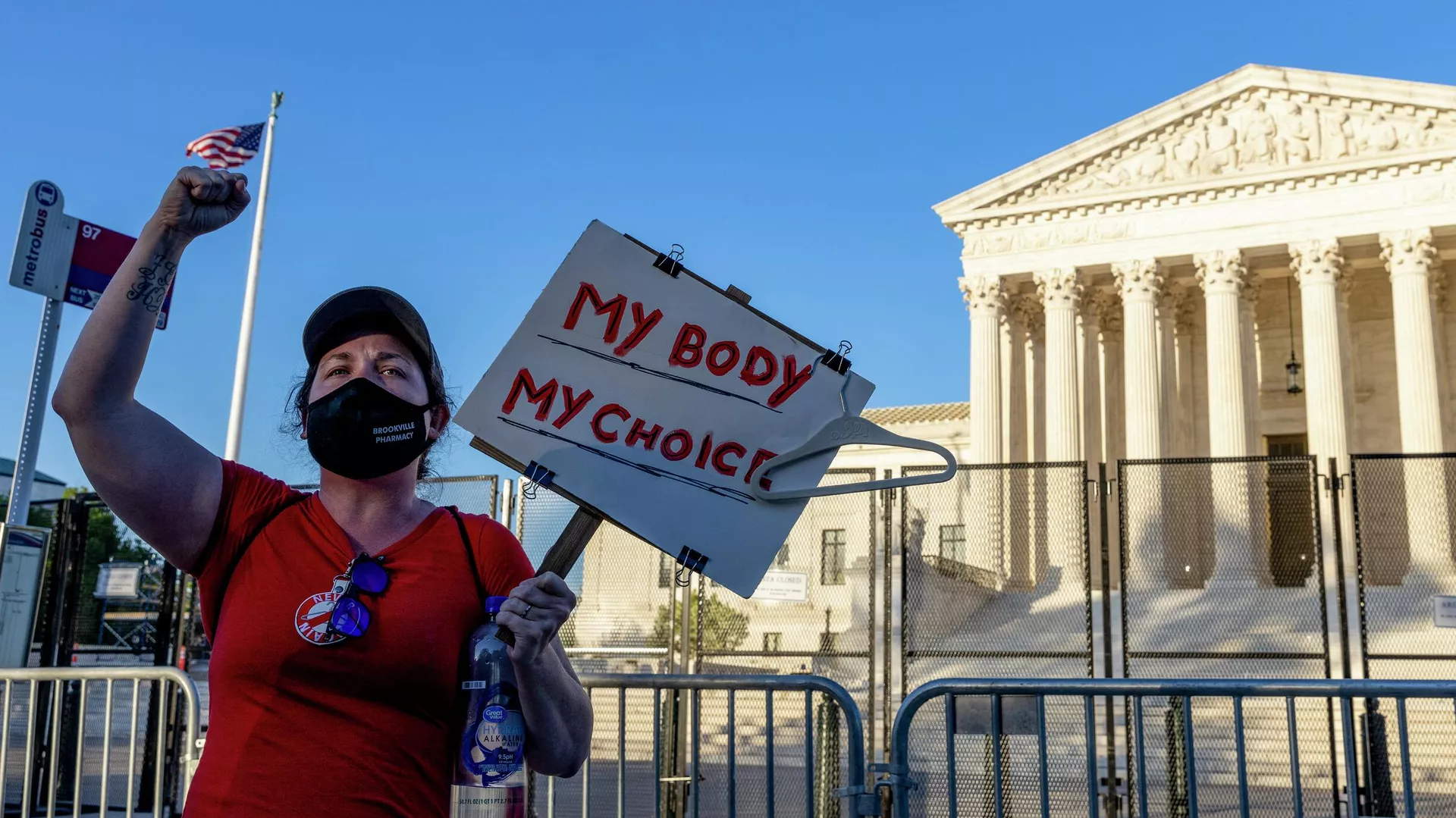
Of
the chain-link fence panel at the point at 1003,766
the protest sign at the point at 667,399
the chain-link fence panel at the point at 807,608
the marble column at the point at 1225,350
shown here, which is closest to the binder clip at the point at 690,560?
the protest sign at the point at 667,399

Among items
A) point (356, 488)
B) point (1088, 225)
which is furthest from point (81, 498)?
point (1088, 225)

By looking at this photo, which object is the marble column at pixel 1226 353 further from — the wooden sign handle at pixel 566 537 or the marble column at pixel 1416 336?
the wooden sign handle at pixel 566 537

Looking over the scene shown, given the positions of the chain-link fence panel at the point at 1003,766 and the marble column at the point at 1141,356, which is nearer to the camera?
the chain-link fence panel at the point at 1003,766

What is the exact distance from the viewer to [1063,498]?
1396 cm

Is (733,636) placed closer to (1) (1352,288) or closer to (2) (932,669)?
(2) (932,669)

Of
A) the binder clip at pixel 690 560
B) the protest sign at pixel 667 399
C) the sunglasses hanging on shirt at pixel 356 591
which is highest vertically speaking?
the protest sign at pixel 667 399

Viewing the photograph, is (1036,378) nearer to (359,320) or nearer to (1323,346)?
(1323,346)

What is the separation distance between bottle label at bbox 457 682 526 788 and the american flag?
21.3 metres

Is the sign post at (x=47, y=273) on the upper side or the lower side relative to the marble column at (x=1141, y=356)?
lower

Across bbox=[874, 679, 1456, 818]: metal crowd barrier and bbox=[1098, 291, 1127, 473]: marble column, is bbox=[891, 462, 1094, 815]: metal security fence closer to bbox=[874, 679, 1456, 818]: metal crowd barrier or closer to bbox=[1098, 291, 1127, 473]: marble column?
bbox=[874, 679, 1456, 818]: metal crowd barrier

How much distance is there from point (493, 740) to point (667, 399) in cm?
96

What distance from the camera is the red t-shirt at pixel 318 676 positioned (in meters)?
2.16

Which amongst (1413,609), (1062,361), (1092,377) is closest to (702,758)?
(1413,609)

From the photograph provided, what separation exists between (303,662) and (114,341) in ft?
2.20
